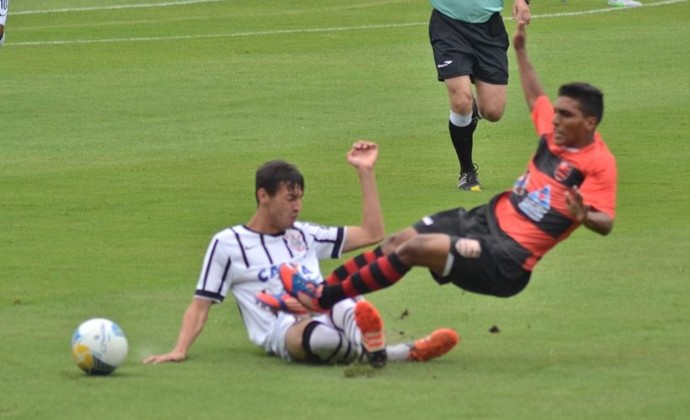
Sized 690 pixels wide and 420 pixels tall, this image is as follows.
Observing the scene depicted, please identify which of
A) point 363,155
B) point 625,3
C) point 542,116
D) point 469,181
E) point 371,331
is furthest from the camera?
point 625,3

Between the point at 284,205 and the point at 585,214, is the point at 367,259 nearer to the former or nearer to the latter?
the point at 284,205

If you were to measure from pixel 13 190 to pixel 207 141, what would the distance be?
350cm

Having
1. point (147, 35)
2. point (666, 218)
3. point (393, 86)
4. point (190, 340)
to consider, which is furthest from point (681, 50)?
point (190, 340)

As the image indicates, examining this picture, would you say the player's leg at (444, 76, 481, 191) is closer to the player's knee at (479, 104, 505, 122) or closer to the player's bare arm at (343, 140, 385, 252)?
the player's knee at (479, 104, 505, 122)

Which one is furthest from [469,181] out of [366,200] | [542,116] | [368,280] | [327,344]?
[368,280]

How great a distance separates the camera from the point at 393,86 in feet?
79.1

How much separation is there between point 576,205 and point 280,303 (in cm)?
176

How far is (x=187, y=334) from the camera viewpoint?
32.2 ft

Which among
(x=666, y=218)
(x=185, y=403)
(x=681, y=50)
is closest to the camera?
(x=185, y=403)

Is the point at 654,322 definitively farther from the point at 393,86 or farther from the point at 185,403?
the point at 393,86

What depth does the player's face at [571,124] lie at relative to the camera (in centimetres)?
991

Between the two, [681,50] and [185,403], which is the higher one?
[681,50]

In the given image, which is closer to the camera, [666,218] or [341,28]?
[666,218]

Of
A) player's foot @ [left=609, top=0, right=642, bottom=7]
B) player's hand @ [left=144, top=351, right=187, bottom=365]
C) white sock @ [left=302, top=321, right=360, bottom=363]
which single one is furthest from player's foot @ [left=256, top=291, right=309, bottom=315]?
player's foot @ [left=609, top=0, right=642, bottom=7]
